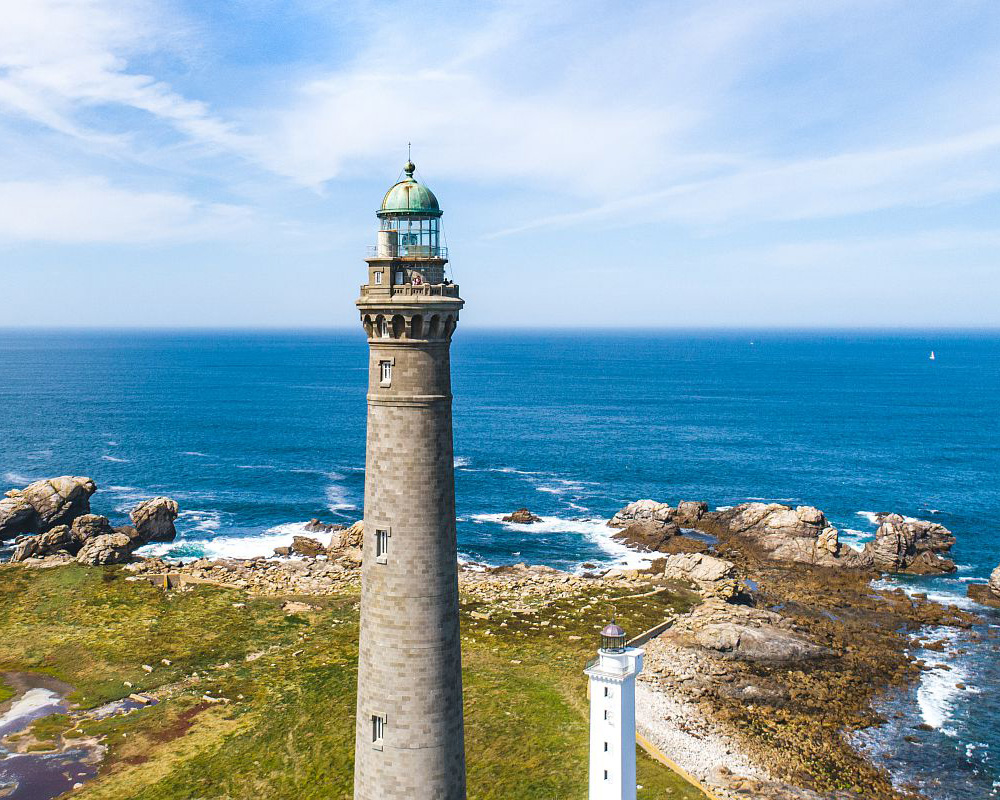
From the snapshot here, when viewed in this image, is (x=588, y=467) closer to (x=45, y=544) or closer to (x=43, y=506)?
(x=43, y=506)

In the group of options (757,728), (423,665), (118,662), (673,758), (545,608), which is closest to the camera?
(423,665)

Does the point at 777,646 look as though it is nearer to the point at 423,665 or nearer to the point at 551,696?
the point at 551,696

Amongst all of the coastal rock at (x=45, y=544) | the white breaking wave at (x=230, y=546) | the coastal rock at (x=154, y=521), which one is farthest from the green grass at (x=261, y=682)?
the coastal rock at (x=154, y=521)

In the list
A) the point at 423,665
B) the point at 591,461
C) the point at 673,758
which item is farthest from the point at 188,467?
the point at 423,665

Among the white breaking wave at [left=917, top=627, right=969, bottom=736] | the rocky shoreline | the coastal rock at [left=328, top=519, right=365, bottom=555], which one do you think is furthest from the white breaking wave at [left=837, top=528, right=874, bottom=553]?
the coastal rock at [left=328, top=519, right=365, bottom=555]

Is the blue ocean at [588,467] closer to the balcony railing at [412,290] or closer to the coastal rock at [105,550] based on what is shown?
the coastal rock at [105,550]

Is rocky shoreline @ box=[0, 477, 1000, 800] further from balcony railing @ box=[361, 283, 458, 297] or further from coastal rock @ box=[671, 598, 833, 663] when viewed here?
balcony railing @ box=[361, 283, 458, 297]
